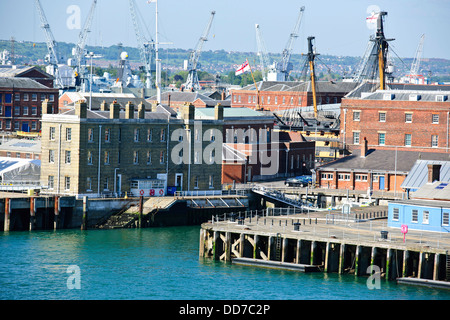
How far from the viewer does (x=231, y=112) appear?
13450 centimetres

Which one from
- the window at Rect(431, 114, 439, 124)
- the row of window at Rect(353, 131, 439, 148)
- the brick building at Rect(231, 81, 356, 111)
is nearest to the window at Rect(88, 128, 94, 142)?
the row of window at Rect(353, 131, 439, 148)

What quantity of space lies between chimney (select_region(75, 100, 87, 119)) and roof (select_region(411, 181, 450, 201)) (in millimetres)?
29674

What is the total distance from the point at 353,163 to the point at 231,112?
31.1 meters

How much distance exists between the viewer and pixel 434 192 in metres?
76.4

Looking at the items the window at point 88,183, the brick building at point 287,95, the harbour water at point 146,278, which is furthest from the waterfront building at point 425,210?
the brick building at point 287,95

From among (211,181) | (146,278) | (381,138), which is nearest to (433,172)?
(211,181)

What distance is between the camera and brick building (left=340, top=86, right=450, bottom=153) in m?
118

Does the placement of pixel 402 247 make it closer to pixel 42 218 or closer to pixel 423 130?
pixel 42 218

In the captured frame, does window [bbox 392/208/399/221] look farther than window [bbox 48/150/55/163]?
No

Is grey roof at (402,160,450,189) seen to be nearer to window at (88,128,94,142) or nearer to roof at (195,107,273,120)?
window at (88,128,94,142)

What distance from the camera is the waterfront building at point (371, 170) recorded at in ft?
339

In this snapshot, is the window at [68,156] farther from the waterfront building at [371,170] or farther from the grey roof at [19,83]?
the grey roof at [19,83]

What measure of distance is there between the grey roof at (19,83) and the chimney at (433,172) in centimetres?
8538
